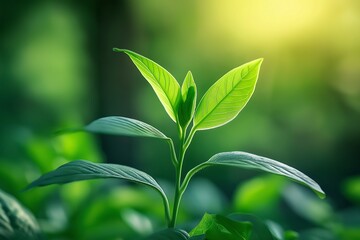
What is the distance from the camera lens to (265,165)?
1.69ft

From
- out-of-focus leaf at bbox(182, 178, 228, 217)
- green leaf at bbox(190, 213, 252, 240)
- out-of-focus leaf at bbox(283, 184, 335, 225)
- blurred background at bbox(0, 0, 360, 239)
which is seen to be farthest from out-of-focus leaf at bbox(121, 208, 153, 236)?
blurred background at bbox(0, 0, 360, 239)

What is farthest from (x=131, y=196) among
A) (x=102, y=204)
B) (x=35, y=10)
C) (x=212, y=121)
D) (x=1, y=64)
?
(x=1, y=64)

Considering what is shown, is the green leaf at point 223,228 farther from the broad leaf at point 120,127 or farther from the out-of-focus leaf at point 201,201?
the out-of-focus leaf at point 201,201

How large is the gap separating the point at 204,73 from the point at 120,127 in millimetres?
4537

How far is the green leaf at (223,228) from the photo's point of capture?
0.55 metres

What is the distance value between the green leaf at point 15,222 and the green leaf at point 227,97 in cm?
22

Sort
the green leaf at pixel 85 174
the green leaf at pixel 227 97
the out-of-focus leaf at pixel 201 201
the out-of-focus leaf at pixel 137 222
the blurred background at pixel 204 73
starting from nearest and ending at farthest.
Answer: the green leaf at pixel 85 174
the green leaf at pixel 227 97
the out-of-focus leaf at pixel 137 222
the out-of-focus leaf at pixel 201 201
the blurred background at pixel 204 73

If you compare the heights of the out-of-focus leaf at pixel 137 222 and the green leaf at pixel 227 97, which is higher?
the green leaf at pixel 227 97

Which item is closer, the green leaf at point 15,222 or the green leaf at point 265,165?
the green leaf at point 265,165

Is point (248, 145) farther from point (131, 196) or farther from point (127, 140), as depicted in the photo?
point (131, 196)

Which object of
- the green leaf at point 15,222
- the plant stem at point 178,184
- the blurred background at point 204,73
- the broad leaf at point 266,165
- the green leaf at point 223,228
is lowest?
the blurred background at point 204,73

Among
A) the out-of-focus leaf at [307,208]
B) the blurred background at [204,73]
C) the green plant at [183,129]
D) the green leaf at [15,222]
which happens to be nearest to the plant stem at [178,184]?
the green plant at [183,129]

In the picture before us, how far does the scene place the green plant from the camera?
0.50 meters

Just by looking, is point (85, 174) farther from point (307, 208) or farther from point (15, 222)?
point (307, 208)
